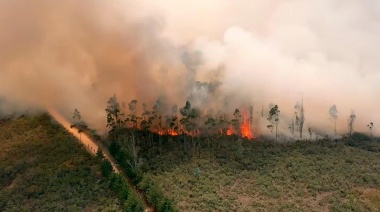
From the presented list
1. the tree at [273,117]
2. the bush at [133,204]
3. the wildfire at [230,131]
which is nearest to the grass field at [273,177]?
the bush at [133,204]

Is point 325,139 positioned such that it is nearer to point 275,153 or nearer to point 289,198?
point 275,153

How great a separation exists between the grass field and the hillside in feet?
43.2

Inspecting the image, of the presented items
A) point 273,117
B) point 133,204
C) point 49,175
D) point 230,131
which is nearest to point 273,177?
point 230,131

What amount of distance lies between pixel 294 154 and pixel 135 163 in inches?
1443

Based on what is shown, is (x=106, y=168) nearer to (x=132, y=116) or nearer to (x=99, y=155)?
(x=99, y=155)

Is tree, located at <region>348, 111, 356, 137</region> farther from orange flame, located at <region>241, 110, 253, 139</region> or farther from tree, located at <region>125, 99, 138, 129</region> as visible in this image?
tree, located at <region>125, 99, 138, 129</region>

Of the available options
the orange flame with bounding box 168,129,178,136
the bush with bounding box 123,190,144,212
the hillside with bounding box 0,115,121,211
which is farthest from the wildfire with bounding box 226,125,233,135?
the bush with bounding box 123,190,144,212

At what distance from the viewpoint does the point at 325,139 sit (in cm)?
13550

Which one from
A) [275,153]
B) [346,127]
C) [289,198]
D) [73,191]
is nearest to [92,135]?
[73,191]

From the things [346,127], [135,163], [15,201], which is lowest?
[15,201]

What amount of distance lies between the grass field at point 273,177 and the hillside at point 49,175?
1316 centimetres

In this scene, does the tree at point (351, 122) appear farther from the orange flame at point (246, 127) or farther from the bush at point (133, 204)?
the bush at point (133, 204)

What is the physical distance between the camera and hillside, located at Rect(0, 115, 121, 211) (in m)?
105

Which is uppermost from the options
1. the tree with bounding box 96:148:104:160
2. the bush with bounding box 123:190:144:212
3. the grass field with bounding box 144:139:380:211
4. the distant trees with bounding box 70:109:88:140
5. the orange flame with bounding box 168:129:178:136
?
the distant trees with bounding box 70:109:88:140
